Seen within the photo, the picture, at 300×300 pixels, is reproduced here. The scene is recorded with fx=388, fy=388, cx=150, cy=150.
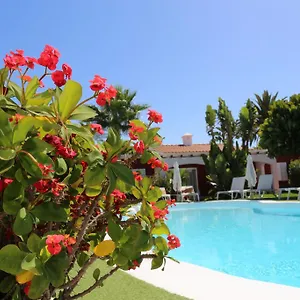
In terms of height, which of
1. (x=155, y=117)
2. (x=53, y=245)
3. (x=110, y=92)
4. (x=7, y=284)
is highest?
(x=110, y=92)

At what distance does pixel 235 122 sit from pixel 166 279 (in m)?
25.9

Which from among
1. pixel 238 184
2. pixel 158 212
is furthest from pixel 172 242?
pixel 238 184

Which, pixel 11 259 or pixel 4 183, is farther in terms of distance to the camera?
pixel 4 183

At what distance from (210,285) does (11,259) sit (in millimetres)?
3655

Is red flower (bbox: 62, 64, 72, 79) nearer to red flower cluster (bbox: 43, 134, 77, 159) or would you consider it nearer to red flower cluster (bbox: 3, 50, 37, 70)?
red flower cluster (bbox: 3, 50, 37, 70)

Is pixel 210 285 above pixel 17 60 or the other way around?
the other way around

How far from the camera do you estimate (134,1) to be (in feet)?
49.0

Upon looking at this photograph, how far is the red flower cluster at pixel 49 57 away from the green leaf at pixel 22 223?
2.24 ft

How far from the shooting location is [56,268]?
60.1 inches

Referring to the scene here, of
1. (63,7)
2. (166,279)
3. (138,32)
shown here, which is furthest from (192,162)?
(166,279)

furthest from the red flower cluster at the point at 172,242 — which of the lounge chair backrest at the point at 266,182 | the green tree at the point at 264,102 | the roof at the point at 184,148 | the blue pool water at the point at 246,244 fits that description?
the green tree at the point at 264,102

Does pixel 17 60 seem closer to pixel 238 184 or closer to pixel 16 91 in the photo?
pixel 16 91

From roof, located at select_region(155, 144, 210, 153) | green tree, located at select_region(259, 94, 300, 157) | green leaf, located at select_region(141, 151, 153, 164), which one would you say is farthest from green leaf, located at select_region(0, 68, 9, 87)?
roof, located at select_region(155, 144, 210, 153)

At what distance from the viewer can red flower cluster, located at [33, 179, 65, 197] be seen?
1641mm
